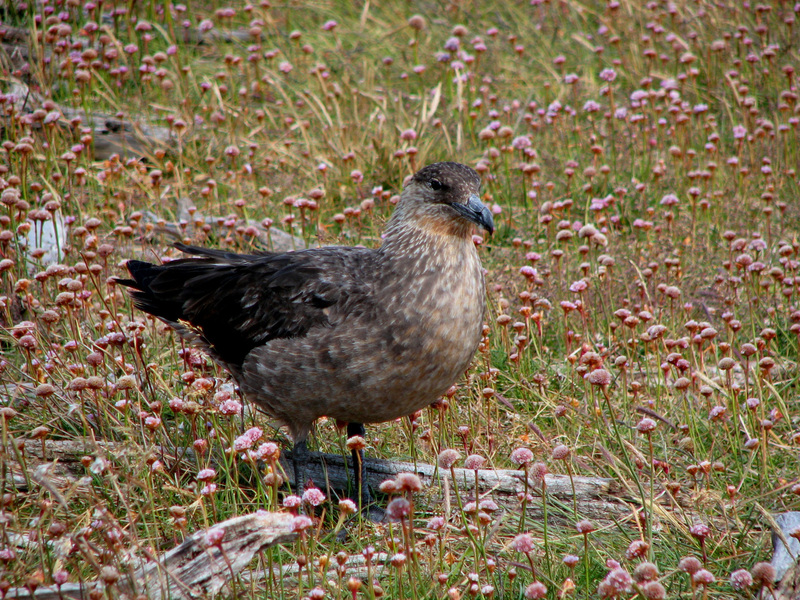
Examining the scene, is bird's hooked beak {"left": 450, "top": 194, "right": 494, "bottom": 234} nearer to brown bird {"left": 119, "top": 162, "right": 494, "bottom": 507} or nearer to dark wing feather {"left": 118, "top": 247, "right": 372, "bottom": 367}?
brown bird {"left": 119, "top": 162, "right": 494, "bottom": 507}

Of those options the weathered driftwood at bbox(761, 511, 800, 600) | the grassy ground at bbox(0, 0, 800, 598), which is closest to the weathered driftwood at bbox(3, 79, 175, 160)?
the grassy ground at bbox(0, 0, 800, 598)

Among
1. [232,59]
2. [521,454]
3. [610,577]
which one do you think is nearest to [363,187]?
[232,59]

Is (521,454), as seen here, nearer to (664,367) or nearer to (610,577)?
(610,577)

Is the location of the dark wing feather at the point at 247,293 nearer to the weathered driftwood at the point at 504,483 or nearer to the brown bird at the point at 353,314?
the brown bird at the point at 353,314

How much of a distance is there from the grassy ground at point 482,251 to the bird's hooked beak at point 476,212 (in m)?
0.86

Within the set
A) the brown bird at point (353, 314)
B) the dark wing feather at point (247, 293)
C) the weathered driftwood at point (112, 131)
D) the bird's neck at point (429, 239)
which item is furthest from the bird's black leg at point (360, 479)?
the weathered driftwood at point (112, 131)

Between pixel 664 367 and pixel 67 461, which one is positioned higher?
pixel 664 367

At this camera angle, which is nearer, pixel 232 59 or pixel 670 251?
pixel 670 251

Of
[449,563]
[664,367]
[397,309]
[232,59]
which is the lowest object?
[449,563]

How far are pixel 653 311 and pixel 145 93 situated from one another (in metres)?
5.23

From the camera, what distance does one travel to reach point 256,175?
285 inches

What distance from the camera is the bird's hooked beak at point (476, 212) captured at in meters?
3.95

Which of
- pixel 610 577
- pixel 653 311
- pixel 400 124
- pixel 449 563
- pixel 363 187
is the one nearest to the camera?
pixel 610 577

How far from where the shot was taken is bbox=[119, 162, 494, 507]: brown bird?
3.80 meters
